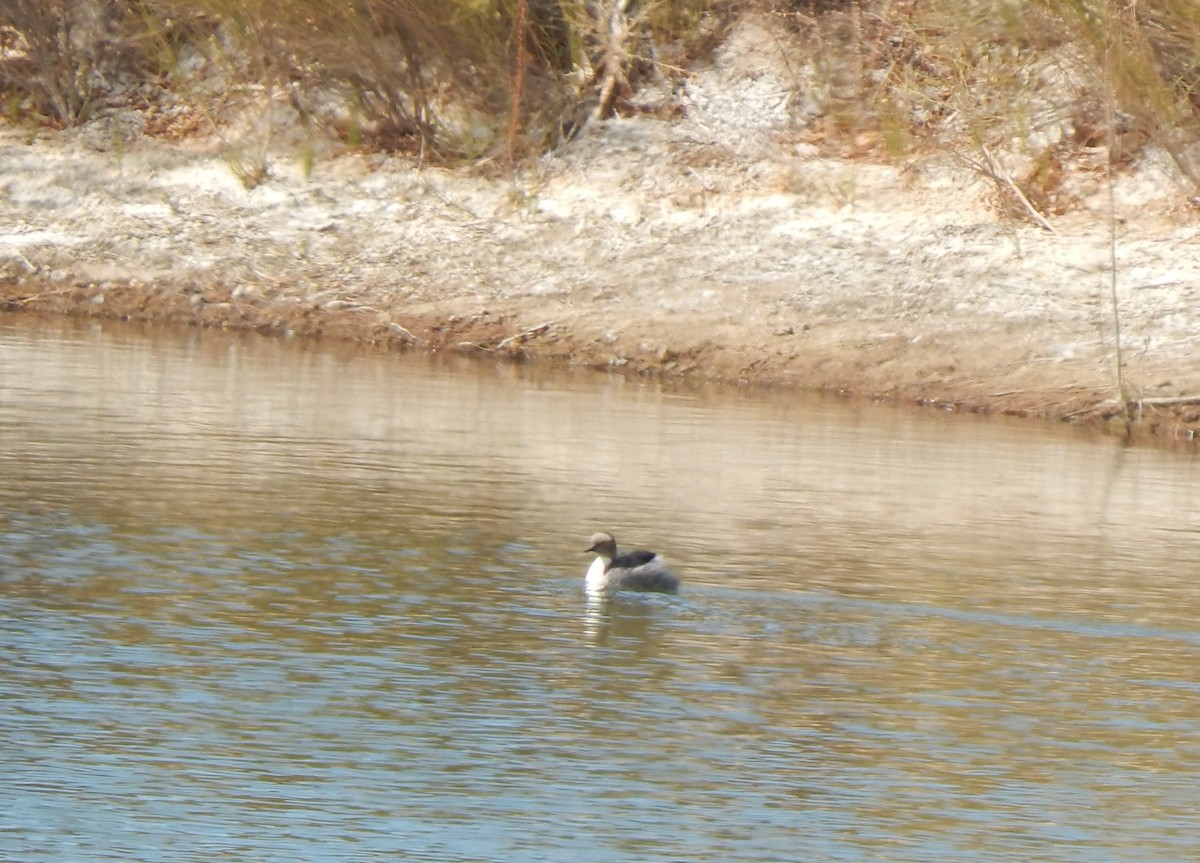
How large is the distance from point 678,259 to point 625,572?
1178 cm

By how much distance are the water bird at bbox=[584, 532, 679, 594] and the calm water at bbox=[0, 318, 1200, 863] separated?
0.10m

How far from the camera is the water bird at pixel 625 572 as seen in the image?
10523 millimetres

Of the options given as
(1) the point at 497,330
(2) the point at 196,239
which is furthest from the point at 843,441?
(2) the point at 196,239

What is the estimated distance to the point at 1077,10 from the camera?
21.0m

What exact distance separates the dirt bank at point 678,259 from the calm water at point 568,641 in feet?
9.98

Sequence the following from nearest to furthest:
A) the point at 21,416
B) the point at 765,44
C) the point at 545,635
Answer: the point at 545,635 < the point at 21,416 < the point at 765,44

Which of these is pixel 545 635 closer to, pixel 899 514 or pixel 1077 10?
pixel 899 514

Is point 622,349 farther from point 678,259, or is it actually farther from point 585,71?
point 585,71

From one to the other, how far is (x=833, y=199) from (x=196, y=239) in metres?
6.10

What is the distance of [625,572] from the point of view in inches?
414

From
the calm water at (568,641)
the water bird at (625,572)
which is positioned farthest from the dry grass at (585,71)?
the water bird at (625,572)

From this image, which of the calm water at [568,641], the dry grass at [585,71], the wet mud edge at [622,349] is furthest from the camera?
the dry grass at [585,71]

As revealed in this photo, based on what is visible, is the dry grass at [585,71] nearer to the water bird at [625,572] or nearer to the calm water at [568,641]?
the calm water at [568,641]

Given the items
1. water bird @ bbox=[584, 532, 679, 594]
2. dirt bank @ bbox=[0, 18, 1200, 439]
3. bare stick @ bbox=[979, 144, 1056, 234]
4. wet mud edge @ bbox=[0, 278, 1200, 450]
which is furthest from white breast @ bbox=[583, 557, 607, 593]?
bare stick @ bbox=[979, 144, 1056, 234]
